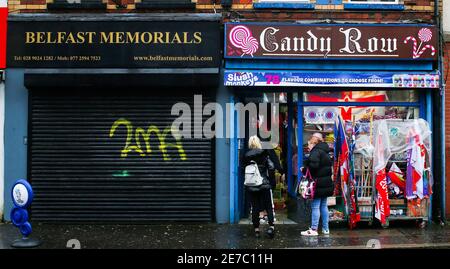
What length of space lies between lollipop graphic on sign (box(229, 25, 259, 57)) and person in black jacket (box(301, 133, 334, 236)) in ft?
7.64

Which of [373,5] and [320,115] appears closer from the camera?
[373,5]

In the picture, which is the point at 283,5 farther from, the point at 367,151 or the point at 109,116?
the point at 109,116

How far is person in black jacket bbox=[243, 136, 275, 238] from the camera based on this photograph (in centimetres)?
973

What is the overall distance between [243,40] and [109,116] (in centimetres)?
313

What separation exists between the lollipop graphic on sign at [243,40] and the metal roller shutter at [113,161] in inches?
50.7

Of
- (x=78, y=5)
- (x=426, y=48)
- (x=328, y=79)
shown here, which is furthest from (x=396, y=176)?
(x=78, y=5)

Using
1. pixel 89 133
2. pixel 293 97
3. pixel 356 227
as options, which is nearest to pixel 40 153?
pixel 89 133

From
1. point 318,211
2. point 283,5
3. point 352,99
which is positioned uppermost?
point 283,5

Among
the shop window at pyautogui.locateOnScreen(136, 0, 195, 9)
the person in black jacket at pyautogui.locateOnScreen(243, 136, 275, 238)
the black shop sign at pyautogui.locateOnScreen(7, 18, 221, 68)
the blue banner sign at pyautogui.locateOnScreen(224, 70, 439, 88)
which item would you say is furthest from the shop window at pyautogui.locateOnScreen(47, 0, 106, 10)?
the person in black jacket at pyautogui.locateOnScreen(243, 136, 275, 238)

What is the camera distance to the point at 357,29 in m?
11.1

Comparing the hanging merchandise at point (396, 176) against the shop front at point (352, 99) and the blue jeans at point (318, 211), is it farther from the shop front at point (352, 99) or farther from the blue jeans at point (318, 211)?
the blue jeans at point (318, 211)

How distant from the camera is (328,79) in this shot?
11070 mm

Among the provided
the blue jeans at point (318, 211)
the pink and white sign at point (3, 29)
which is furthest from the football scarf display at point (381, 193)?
the pink and white sign at point (3, 29)

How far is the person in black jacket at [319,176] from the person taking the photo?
973 cm
